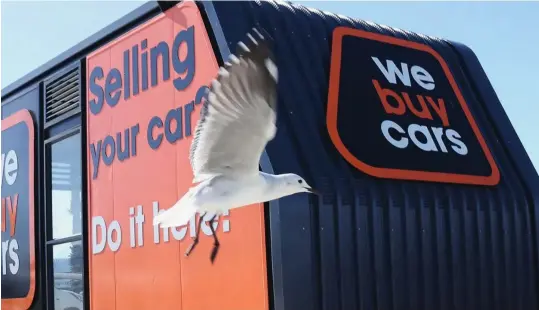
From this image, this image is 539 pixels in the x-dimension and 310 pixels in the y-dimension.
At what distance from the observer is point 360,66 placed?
5.72m

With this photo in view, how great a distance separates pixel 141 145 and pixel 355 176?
155cm

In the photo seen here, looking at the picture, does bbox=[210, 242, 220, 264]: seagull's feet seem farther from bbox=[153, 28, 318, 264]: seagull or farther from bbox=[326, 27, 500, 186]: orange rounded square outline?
bbox=[153, 28, 318, 264]: seagull

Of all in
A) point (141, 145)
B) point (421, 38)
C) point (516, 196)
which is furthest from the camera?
point (421, 38)

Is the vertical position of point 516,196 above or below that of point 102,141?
below

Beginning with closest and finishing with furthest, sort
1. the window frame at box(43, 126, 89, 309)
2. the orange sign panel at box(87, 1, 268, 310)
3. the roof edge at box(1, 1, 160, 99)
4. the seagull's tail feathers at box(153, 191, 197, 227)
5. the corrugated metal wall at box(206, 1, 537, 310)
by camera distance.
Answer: the seagull's tail feathers at box(153, 191, 197, 227), the corrugated metal wall at box(206, 1, 537, 310), the orange sign panel at box(87, 1, 268, 310), the roof edge at box(1, 1, 160, 99), the window frame at box(43, 126, 89, 309)

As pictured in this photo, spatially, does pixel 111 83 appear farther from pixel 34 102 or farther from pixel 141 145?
pixel 34 102

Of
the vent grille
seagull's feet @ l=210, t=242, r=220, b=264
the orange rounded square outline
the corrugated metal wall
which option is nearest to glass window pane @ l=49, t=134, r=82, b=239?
the vent grille

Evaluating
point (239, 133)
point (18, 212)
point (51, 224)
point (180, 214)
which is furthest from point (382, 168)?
point (18, 212)

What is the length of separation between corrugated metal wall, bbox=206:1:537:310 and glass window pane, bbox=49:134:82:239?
2.05 metres

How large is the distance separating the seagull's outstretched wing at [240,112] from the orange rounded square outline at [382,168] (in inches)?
74.2

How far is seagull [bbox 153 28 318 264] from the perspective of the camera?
319cm

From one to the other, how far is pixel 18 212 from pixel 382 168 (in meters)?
3.53

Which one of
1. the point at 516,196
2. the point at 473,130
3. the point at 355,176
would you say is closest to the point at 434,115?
the point at 473,130

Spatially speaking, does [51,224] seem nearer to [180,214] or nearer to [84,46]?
[84,46]
